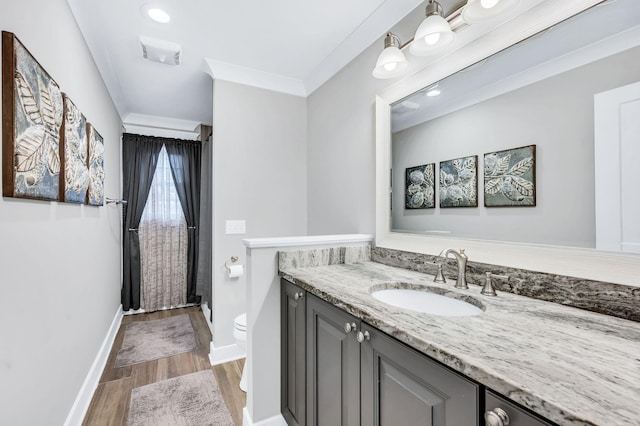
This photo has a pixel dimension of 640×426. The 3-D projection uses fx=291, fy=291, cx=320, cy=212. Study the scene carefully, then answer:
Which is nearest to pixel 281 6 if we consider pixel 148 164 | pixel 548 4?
pixel 548 4

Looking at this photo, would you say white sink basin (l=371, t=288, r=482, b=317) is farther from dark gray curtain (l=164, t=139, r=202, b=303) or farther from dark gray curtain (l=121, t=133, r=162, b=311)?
dark gray curtain (l=121, t=133, r=162, b=311)

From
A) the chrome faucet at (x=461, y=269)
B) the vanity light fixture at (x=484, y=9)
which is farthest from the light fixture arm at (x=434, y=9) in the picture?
the chrome faucet at (x=461, y=269)

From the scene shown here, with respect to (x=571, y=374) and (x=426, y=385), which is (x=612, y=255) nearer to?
(x=571, y=374)

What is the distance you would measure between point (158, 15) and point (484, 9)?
1.86m

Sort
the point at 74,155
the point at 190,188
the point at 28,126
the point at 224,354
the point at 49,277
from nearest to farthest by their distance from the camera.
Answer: the point at 28,126, the point at 49,277, the point at 74,155, the point at 224,354, the point at 190,188

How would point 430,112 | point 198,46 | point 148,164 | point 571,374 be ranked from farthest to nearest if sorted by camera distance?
point 148,164, point 198,46, point 430,112, point 571,374

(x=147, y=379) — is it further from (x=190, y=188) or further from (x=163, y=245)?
(x=190, y=188)

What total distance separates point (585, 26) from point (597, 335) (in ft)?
3.26

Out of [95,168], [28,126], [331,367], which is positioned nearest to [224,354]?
[331,367]

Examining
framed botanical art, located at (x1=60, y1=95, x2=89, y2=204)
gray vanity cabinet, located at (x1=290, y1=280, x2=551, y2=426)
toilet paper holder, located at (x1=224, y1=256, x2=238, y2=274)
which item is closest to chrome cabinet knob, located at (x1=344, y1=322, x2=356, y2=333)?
gray vanity cabinet, located at (x1=290, y1=280, x2=551, y2=426)

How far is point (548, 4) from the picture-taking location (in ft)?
3.47

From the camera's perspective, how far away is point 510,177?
1.18 metres

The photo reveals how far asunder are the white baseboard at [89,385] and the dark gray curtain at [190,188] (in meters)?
1.12

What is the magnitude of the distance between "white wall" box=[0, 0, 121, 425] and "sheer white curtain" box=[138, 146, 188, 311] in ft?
4.80
